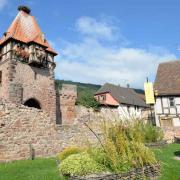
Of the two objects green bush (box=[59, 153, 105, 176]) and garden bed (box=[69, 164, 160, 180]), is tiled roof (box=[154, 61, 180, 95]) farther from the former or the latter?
green bush (box=[59, 153, 105, 176])

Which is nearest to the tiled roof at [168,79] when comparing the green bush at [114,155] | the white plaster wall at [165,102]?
the white plaster wall at [165,102]

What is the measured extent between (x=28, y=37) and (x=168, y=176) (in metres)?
19.9

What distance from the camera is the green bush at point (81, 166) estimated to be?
22.6 feet

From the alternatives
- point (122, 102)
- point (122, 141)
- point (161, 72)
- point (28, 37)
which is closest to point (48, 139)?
point (122, 141)

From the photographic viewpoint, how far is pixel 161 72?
29734 mm

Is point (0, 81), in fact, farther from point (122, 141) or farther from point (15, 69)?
point (122, 141)

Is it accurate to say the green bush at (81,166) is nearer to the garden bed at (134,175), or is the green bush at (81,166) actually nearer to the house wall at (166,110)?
the garden bed at (134,175)

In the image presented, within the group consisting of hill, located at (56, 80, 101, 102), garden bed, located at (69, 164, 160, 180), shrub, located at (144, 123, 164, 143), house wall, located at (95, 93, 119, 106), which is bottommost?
garden bed, located at (69, 164, 160, 180)

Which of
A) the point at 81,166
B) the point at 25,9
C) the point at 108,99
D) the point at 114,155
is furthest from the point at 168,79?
the point at 81,166

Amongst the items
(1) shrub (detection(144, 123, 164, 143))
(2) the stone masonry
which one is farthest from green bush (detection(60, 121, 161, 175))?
(1) shrub (detection(144, 123, 164, 143))

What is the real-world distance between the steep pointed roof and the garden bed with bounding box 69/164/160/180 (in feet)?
59.7

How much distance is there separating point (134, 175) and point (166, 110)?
2107 cm

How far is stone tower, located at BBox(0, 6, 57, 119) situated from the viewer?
20109 millimetres

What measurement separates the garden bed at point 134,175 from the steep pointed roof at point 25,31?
18193 mm
